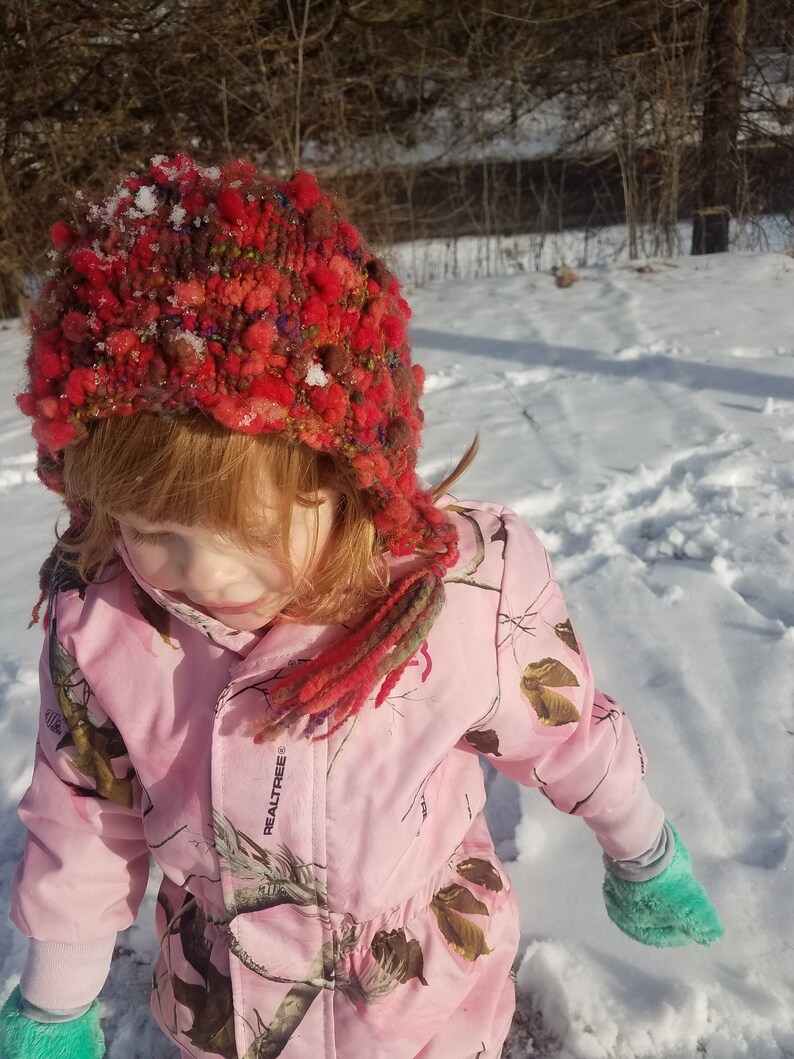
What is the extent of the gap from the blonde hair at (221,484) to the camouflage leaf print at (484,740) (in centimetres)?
27

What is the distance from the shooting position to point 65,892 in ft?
3.58

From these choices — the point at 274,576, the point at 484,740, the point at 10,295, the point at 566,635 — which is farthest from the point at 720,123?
the point at 274,576

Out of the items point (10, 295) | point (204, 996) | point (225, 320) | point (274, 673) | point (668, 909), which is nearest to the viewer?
point (225, 320)

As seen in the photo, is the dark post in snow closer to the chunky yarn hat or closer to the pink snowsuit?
the pink snowsuit

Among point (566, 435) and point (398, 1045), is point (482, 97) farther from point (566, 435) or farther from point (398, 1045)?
point (398, 1045)

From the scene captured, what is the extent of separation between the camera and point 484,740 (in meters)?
1.10

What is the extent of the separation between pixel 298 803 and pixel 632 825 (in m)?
0.52

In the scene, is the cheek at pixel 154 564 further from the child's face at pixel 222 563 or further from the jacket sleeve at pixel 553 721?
the jacket sleeve at pixel 553 721

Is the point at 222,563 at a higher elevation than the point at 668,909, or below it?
higher

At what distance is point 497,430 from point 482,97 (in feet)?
19.9

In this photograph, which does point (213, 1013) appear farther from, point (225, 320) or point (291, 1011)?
point (225, 320)

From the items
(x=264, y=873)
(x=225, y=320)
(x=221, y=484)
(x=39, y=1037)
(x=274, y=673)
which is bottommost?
(x=39, y=1037)

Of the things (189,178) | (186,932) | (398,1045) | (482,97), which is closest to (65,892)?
(186,932)

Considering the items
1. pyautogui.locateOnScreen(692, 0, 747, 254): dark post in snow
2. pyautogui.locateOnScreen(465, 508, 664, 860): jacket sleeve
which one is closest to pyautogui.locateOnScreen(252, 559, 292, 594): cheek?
pyautogui.locateOnScreen(465, 508, 664, 860): jacket sleeve
